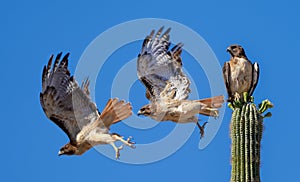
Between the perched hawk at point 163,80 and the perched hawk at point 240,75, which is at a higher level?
the perched hawk at point 163,80

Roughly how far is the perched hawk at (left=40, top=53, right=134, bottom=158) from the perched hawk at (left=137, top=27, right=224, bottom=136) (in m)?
1.26

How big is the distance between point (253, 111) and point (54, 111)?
6.40 meters

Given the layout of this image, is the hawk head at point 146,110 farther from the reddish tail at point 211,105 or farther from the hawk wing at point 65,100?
the reddish tail at point 211,105

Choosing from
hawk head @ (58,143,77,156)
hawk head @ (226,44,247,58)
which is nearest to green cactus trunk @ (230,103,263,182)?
hawk head @ (226,44,247,58)

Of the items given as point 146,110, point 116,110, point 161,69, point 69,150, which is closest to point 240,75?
point 116,110

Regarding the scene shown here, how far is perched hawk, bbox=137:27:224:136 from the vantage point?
2198cm

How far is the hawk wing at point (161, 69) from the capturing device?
73.4 ft

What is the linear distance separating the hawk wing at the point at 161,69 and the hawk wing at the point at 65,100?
53.5 inches

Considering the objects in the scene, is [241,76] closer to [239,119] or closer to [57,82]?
[239,119]

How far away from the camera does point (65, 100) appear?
22047 mm

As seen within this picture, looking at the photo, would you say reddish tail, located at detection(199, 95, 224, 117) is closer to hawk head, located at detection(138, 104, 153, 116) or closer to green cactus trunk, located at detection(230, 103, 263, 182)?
hawk head, located at detection(138, 104, 153, 116)

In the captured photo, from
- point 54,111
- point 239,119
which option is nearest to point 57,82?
point 54,111

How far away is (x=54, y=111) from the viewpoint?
72.1ft

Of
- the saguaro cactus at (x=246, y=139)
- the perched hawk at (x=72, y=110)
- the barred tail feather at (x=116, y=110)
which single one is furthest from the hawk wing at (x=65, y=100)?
the saguaro cactus at (x=246, y=139)
